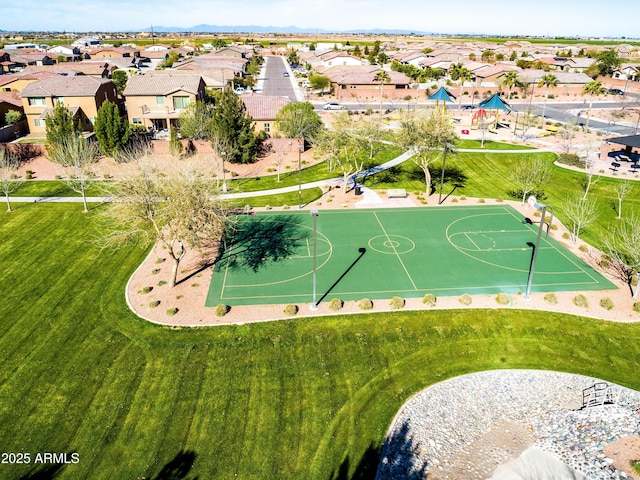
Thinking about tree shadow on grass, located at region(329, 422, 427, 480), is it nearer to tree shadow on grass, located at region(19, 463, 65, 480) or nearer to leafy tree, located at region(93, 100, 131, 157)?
tree shadow on grass, located at region(19, 463, 65, 480)

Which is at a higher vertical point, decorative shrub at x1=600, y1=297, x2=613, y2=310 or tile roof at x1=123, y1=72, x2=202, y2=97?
tile roof at x1=123, y1=72, x2=202, y2=97

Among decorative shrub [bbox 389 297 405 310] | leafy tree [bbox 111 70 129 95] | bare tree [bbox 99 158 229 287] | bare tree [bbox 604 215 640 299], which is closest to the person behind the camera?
bare tree [bbox 99 158 229 287]

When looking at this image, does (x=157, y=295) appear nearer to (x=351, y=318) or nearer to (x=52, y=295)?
(x=52, y=295)

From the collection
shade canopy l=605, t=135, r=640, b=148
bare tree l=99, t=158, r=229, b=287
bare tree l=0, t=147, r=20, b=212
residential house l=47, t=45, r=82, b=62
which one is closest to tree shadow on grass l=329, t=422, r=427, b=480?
bare tree l=99, t=158, r=229, b=287

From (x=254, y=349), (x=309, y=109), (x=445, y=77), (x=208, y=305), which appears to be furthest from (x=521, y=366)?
(x=445, y=77)

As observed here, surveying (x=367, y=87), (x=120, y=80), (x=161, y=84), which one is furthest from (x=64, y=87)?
(x=367, y=87)

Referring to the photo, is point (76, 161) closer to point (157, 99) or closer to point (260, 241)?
point (260, 241)

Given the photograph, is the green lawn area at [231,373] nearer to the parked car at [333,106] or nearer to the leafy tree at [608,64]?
the parked car at [333,106]
